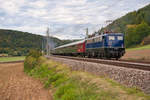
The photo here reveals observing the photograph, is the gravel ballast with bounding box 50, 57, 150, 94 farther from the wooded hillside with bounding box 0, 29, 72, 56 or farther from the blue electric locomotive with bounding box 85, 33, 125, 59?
the wooded hillside with bounding box 0, 29, 72, 56

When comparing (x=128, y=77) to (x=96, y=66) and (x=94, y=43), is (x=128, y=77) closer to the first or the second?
(x=96, y=66)

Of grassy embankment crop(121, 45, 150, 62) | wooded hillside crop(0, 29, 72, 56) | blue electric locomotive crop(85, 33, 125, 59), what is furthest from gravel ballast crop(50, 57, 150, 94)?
wooded hillside crop(0, 29, 72, 56)

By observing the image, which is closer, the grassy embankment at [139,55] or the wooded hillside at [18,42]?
the grassy embankment at [139,55]

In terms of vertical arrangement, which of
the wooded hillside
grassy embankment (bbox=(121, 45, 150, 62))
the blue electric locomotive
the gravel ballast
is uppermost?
the wooded hillside

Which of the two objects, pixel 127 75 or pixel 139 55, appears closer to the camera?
pixel 127 75

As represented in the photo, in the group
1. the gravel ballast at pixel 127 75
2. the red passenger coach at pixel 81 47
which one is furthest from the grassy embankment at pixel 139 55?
the gravel ballast at pixel 127 75

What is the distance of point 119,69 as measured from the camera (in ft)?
29.8

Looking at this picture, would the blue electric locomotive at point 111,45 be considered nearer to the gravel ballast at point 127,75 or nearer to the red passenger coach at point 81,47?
the red passenger coach at point 81,47

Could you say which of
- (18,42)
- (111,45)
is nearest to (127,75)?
(111,45)

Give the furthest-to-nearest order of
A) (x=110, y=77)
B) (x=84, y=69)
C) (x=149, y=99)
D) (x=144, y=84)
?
(x=84, y=69) → (x=110, y=77) → (x=144, y=84) → (x=149, y=99)

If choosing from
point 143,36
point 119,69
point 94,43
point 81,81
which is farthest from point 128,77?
point 143,36

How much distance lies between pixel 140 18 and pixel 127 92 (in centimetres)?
8025

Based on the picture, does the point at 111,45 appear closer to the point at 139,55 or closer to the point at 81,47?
the point at 139,55

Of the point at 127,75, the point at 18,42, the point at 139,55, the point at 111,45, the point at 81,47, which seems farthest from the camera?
the point at 18,42
